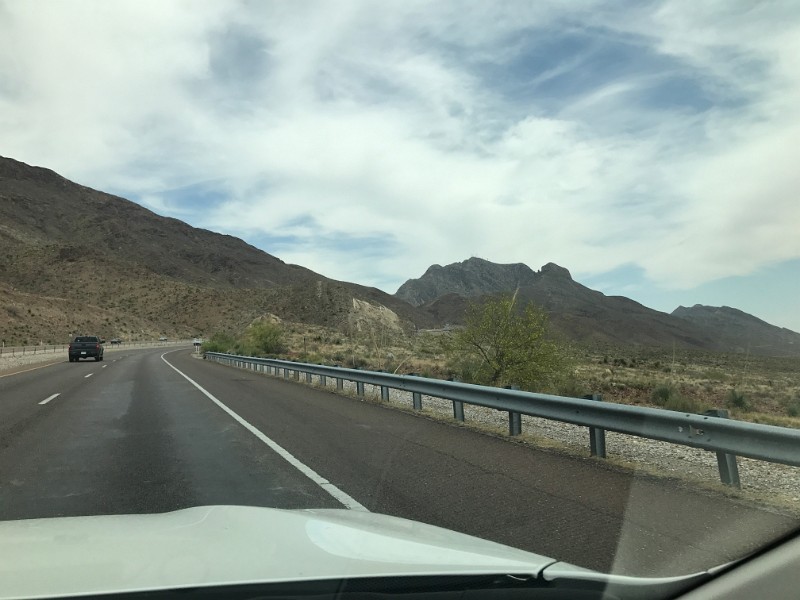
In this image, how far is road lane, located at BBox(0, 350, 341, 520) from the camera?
6469mm

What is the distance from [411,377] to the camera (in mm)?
14250

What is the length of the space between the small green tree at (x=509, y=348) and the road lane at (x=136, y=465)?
10034 millimetres

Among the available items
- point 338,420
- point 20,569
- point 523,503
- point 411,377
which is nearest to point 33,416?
point 338,420

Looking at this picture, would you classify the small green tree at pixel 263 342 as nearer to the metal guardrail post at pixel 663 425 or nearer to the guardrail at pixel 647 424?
the guardrail at pixel 647 424

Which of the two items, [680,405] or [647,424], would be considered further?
[680,405]

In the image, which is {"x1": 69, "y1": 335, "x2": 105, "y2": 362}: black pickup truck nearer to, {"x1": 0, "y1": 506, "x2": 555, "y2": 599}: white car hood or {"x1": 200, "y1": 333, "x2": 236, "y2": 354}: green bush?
{"x1": 200, "y1": 333, "x2": 236, "y2": 354}: green bush

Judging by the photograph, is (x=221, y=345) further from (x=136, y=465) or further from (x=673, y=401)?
(x=136, y=465)

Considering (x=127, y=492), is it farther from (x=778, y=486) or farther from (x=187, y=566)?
(x=778, y=486)

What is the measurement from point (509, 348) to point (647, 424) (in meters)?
13.8

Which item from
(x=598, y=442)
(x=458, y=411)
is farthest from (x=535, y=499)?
(x=458, y=411)

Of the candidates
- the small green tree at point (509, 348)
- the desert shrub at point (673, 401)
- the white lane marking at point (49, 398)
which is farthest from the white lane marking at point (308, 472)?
the small green tree at point (509, 348)

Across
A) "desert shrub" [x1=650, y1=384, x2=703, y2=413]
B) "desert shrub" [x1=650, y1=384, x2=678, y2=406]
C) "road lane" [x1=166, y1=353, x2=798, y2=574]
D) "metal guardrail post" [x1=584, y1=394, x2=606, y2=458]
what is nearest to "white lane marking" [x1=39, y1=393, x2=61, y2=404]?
"road lane" [x1=166, y1=353, x2=798, y2=574]

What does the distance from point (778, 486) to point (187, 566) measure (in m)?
6.77

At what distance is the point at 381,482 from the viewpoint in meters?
7.36
